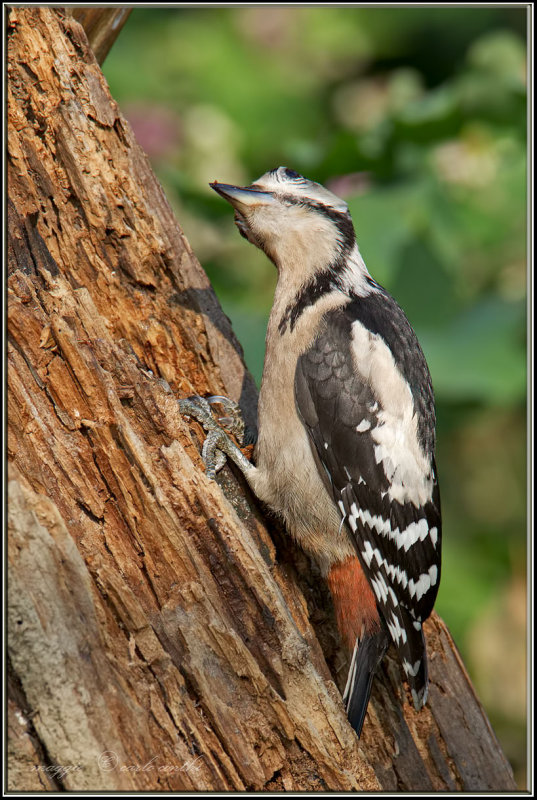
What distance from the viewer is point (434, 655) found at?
3275mm

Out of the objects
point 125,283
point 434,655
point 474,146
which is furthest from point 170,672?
point 474,146

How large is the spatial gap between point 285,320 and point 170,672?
166 cm

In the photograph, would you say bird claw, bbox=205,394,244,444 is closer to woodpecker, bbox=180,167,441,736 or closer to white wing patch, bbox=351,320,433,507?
woodpecker, bbox=180,167,441,736

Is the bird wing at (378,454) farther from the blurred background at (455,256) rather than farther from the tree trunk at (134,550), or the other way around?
the blurred background at (455,256)

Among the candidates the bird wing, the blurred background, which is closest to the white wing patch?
the bird wing

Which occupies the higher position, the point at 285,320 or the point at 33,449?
the point at 285,320

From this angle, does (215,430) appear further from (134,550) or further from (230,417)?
(134,550)

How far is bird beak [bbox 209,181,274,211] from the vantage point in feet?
10.9

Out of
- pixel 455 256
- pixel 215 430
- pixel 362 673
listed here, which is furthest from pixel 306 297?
pixel 455 256

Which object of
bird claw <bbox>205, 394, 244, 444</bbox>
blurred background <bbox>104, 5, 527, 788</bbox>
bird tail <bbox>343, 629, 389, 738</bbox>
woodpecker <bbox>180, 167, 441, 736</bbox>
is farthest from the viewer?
blurred background <bbox>104, 5, 527, 788</bbox>

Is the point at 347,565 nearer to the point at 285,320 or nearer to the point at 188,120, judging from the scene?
the point at 285,320

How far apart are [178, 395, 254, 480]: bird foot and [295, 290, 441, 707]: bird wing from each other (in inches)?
13.4

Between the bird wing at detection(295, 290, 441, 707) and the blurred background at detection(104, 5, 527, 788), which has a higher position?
the blurred background at detection(104, 5, 527, 788)

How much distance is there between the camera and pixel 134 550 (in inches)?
102
